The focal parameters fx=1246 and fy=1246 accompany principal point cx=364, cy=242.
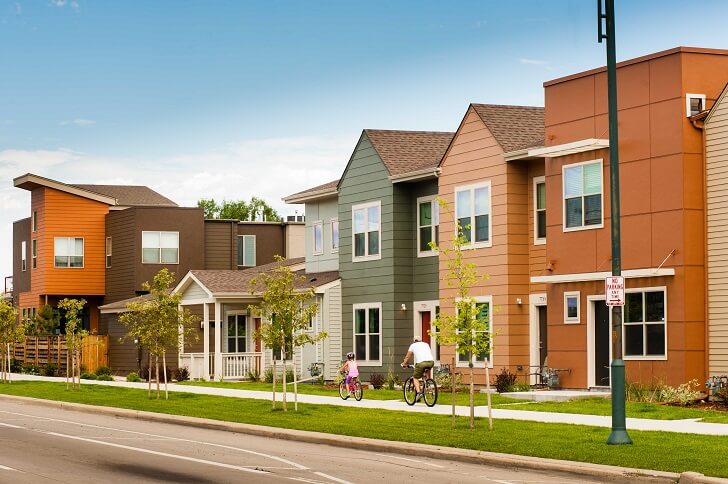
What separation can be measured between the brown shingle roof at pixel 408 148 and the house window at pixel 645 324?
36.6ft

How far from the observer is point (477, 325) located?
76.9 ft

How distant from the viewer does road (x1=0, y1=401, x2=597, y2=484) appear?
17.0 m

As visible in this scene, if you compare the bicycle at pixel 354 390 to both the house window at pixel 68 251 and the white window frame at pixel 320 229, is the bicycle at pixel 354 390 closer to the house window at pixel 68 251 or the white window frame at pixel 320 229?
the white window frame at pixel 320 229

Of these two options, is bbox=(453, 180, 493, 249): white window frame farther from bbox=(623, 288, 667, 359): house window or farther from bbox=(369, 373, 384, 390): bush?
bbox=(623, 288, 667, 359): house window

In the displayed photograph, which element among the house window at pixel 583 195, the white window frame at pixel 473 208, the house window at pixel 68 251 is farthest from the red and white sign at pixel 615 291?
the house window at pixel 68 251

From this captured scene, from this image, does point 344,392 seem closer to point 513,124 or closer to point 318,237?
point 513,124

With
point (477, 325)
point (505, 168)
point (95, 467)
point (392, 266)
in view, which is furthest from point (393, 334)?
point (95, 467)

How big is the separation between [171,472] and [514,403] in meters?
13.3

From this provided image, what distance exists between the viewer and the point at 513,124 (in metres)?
36.1

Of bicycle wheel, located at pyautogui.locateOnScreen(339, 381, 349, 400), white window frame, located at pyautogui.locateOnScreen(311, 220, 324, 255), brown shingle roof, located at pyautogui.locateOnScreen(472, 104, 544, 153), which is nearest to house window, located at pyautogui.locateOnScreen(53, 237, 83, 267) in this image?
white window frame, located at pyautogui.locateOnScreen(311, 220, 324, 255)

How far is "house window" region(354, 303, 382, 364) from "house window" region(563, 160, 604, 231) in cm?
1064

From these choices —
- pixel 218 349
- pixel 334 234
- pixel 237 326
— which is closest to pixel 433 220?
pixel 334 234

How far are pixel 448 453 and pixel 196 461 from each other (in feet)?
13.4

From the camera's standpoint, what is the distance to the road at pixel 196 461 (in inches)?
671
